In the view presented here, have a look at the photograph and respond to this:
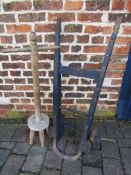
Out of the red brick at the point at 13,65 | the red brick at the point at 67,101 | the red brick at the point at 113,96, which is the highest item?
the red brick at the point at 13,65

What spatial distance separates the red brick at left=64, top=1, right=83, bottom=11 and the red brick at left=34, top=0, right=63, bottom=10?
0.17 ft

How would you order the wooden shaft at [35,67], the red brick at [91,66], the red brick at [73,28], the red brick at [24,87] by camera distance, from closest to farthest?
1. the wooden shaft at [35,67]
2. the red brick at [73,28]
3. the red brick at [91,66]
4. the red brick at [24,87]

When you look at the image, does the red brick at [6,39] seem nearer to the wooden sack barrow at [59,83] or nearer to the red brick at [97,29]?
the wooden sack barrow at [59,83]

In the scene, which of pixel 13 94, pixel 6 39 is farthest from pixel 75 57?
pixel 13 94

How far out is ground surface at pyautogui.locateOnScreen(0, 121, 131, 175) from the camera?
2121 mm

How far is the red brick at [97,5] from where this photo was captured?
1.98 metres

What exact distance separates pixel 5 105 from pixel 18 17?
994 millimetres

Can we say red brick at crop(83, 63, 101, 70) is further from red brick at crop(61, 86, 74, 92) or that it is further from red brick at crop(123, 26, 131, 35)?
red brick at crop(123, 26, 131, 35)

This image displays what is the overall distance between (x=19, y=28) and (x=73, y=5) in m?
0.52

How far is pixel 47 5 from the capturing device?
6.58 ft

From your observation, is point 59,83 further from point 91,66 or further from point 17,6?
point 17,6

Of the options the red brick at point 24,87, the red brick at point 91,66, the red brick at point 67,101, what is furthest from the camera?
the red brick at point 67,101

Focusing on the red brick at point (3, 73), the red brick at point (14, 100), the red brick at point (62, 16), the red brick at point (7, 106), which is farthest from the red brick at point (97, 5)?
the red brick at point (7, 106)

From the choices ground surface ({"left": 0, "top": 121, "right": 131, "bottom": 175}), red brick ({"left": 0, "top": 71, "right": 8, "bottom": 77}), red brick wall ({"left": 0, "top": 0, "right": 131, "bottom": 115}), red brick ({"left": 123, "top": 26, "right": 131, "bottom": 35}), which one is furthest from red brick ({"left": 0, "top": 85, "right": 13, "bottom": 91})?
red brick ({"left": 123, "top": 26, "right": 131, "bottom": 35})
